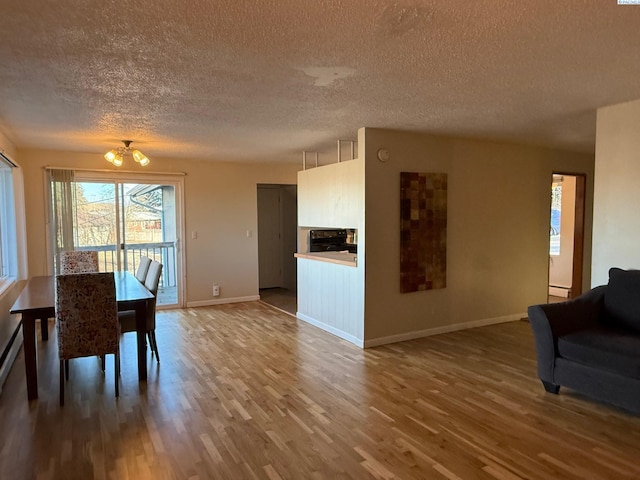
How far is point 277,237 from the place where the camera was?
27.6 feet

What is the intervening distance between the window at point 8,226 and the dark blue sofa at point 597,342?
564cm

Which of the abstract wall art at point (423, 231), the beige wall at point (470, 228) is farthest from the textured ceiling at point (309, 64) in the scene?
the abstract wall art at point (423, 231)

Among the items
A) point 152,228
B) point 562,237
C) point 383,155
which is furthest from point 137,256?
point 562,237

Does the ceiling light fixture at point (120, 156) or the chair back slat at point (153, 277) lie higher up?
the ceiling light fixture at point (120, 156)

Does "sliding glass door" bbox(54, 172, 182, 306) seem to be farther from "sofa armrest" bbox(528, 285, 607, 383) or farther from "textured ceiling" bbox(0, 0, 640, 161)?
"sofa armrest" bbox(528, 285, 607, 383)

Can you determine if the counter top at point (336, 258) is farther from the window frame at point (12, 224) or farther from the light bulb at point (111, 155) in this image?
the window frame at point (12, 224)

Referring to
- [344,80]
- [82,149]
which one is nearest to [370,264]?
[344,80]

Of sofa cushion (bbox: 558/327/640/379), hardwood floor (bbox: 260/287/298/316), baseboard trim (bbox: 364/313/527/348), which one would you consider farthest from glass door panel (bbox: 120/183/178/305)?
sofa cushion (bbox: 558/327/640/379)

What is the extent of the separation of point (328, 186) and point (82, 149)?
328cm

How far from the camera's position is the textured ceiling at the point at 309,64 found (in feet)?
6.08

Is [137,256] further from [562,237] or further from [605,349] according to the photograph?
[562,237]

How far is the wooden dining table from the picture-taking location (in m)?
3.20

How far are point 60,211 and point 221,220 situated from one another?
7.26 feet

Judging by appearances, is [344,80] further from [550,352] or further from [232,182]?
[232,182]
